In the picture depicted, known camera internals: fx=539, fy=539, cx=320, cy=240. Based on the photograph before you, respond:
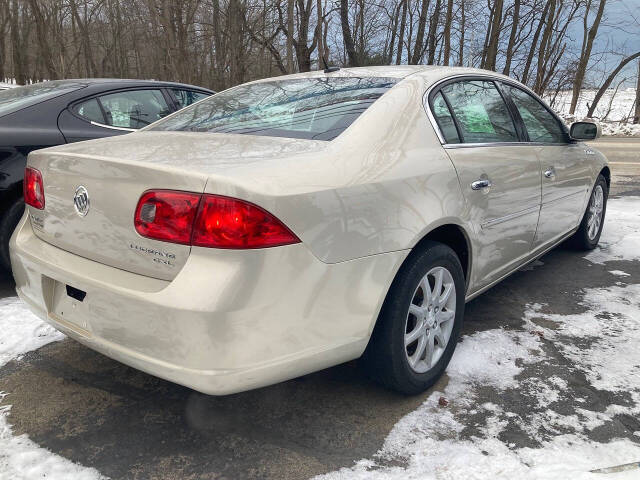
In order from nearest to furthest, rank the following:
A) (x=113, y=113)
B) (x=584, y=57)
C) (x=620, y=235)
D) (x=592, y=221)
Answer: (x=113, y=113) → (x=592, y=221) → (x=620, y=235) → (x=584, y=57)

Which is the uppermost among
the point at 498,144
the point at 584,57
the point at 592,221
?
the point at 584,57

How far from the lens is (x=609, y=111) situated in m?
22.5

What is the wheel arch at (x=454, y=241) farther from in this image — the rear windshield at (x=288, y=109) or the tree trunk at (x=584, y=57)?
the tree trunk at (x=584, y=57)

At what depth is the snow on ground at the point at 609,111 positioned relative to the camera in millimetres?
19500

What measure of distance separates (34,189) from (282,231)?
1.31 m

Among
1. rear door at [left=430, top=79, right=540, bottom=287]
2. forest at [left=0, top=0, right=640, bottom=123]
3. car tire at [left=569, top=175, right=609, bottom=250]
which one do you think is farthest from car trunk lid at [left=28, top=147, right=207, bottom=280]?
forest at [left=0, top=0, right=640, bottom=123]

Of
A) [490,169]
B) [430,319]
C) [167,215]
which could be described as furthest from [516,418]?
[167,215]

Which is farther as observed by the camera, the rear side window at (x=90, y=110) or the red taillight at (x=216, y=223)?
the rear side window at (x=90, y=110)

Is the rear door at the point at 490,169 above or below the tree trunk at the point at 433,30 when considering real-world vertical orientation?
A: below

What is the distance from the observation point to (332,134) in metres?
2.21

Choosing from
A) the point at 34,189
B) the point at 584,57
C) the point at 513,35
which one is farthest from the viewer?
the point at 584,57

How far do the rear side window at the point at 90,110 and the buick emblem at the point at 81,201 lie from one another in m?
2.45

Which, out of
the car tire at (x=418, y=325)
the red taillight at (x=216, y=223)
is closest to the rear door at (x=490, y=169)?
the car tire at (x=418, y=325)

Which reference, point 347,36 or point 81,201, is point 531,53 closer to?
point 347,36
